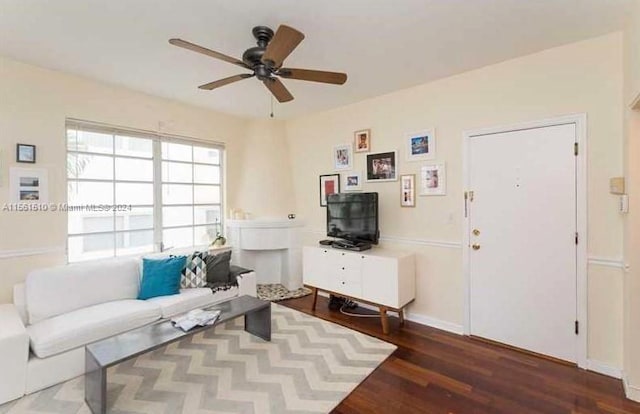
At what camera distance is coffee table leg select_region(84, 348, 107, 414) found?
1897mm

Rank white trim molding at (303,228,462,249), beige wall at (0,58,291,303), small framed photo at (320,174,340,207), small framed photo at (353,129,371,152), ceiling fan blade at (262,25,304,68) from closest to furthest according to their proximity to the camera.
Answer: ceiling fan blade at (262,25,304,68) → beige wall at (0,58,291,303) → white trim molding at (303,228,462,249) → small framed photo at (353,129,371,152) → small framed photo at (320,174,340,207)

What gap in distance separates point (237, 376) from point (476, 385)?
5.96ft

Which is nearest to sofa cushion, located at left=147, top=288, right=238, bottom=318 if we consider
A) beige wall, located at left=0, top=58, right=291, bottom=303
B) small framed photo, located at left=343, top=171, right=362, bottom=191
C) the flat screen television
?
beige wall, located at left=0, top=58, right=291, bottom=303

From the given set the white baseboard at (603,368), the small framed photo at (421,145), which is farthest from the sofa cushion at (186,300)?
the white baseboard at (603,368)

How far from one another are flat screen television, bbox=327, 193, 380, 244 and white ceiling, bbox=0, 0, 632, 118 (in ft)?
4.35

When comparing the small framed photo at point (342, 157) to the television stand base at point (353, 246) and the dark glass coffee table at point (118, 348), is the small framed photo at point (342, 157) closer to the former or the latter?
the television stand base at point (353, 246)

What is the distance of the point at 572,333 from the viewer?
2.55 metres

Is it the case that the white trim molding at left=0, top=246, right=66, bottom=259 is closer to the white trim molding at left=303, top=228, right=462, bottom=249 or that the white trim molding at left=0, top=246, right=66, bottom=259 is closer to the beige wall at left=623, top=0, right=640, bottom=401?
the white trim molding at left=303, top=228, right=462, bottom=249

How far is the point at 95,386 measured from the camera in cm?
196

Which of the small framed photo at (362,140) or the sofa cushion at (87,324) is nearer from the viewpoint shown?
the sofa cushion at (87,324)

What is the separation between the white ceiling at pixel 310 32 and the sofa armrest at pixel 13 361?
2.17 meters

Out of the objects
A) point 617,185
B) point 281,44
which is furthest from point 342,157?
point 617,185

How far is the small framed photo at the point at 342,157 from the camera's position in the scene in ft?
13.2

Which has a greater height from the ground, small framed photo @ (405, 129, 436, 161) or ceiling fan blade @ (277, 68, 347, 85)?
ceiling fan blade @ (277, 68, 347, 85)
